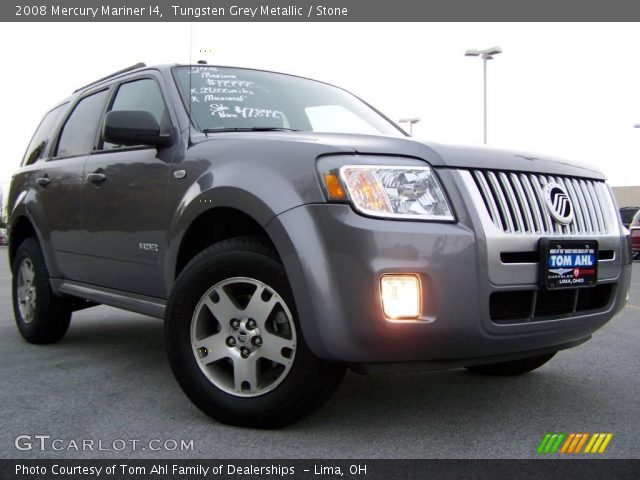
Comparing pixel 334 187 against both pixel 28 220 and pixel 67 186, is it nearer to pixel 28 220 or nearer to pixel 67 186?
pixel 67 186

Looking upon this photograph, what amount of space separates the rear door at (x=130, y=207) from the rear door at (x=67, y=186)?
173mm

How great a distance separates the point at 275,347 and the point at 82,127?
2778mm

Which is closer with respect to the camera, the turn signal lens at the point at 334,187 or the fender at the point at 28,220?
the turn signal lens at the point at 334,187

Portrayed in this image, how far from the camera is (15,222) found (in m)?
5.29

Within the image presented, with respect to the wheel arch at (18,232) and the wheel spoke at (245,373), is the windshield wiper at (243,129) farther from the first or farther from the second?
the wheel arch at (18,232)

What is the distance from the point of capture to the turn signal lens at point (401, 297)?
97.5 inches

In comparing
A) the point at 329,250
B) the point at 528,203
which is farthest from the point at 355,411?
the point at 528,203

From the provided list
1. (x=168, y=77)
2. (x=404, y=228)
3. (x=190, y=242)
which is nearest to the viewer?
(x=404, y=228)

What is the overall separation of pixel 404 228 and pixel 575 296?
3.09 ft

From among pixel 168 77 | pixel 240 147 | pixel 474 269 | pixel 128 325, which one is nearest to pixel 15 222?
pixel 128 325

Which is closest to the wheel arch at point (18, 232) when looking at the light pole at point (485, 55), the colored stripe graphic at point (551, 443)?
the colored stripe graphic at point (551, 443)

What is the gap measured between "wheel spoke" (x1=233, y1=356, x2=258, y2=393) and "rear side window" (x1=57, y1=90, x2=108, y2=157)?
2.28m

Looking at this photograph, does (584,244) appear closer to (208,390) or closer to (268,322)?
(268,322)

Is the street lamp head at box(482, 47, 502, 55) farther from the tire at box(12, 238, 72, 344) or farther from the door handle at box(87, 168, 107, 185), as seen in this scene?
the door handle at box(87, 168, 107, 185)
